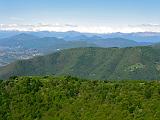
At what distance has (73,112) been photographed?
184 m

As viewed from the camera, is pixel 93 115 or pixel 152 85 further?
pixel 152 85

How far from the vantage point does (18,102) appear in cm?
19975

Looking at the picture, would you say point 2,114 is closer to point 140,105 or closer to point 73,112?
point 73,112

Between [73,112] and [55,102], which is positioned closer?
[73,112]

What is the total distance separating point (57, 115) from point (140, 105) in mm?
43005

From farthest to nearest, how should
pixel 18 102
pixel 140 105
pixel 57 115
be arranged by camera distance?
1. pixel 18 102
2. pixel 57 115
3. pixel 140 105

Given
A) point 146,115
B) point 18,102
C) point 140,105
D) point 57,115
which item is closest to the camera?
point 146,115

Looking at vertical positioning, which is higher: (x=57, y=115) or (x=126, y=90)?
(x=126, y=90)

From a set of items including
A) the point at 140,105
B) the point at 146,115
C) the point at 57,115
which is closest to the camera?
the point at 146,115

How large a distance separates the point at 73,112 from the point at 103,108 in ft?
52.6

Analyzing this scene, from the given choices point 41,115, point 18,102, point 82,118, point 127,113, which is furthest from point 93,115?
point 18,102

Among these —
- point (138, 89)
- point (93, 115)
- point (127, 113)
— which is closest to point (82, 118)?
point (93, 115)

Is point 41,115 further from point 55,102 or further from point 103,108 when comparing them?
point 103,108

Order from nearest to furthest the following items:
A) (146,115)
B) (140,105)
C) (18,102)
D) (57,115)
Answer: (146,115), (140,105), (57,115), (18,102)
